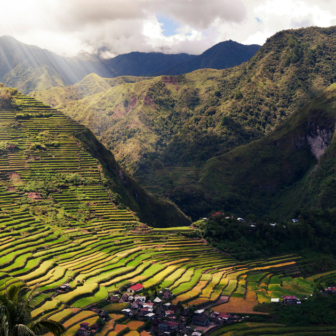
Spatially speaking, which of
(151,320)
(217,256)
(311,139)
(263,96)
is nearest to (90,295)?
(151,320)

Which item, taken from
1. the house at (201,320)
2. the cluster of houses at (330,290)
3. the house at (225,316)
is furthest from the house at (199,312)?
the cluster of houses at (330,290)

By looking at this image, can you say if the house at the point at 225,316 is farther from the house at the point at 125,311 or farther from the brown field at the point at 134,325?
the house at the point at 125,311

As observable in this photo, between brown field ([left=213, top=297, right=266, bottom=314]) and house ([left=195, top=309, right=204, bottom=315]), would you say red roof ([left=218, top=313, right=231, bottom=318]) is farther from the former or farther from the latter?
house ([left=195, top=309, right=204, bottom=315])

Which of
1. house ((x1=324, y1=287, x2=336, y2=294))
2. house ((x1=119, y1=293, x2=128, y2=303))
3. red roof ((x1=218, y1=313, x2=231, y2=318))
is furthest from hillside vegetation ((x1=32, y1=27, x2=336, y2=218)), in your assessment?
red roof ((x1=218, y1=313, x2=231, y2=318))

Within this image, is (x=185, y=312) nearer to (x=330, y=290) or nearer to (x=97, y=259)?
(x=97, y=259)

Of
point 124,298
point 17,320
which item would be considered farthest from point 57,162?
point 17,320

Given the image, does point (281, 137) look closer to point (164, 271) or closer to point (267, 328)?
point (164, 271)
